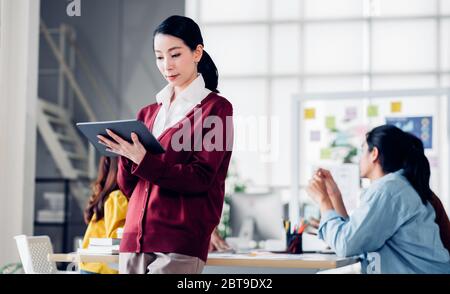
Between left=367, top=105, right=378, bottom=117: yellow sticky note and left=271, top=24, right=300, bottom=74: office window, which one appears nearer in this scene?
left=367, top=105, right=378, bottom=117: yellow sticky note

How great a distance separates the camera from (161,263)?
4.32 feet

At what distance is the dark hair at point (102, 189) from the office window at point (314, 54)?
126 inches

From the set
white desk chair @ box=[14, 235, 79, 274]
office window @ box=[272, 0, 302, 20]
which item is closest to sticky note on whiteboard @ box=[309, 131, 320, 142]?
white desk chair @ box=[14, 235, 79, 274]

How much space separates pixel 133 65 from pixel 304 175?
2023 millimetres

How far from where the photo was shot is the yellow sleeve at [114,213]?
7.82 ft

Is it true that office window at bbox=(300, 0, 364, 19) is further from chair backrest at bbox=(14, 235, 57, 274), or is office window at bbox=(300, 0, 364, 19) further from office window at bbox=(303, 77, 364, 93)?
chair backrest at bbox=(14, 235, 57, 274)

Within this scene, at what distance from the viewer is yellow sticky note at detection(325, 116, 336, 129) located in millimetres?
3773

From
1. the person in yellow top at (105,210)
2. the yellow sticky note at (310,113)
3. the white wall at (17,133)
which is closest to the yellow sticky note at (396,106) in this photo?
the yellow sticky note at (310,113)

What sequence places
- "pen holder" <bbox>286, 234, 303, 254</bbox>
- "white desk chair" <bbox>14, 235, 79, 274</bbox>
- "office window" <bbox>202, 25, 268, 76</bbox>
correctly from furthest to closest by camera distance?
"office window" <bbox>202, 25, 268, 76</bbox> → "pen holder" <bbox>286, 234, 303, 254</bbox> → "white desk chair" <bbox>14, 235, 79, 274</bbox>

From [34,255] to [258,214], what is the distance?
4.43 feet

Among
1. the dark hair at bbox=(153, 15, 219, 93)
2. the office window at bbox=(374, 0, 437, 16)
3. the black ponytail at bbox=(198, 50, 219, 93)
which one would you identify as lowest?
the black ponytail at bbox=(198, 50, 219, 93)

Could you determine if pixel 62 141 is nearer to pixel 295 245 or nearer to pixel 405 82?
pixel 405 82

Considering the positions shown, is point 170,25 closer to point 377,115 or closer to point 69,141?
point 377,115
